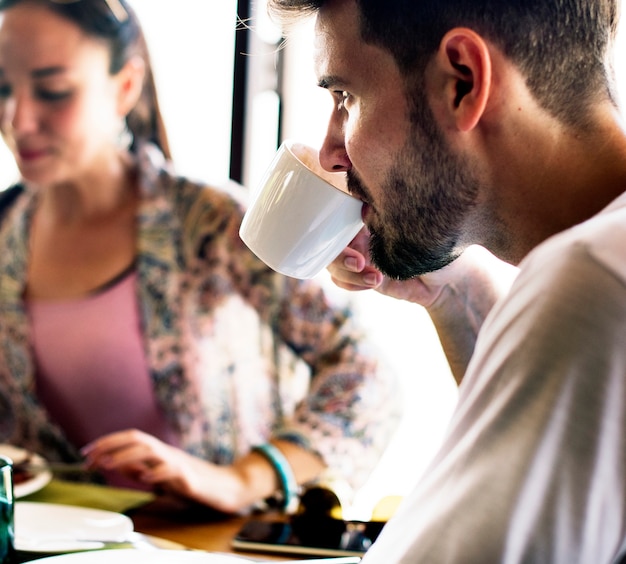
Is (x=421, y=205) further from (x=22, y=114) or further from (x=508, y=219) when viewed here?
(x=22, y=114)

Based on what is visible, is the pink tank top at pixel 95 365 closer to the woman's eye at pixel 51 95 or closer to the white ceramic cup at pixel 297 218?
the woman's eye at pixel 51 95

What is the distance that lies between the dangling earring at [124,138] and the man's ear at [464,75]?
4.13 feet

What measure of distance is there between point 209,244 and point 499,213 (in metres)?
1.06

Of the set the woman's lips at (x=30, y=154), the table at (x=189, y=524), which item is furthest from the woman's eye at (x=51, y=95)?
the table at (x=189, y=524)

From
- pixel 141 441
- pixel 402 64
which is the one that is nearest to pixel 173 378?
pixel 141 441

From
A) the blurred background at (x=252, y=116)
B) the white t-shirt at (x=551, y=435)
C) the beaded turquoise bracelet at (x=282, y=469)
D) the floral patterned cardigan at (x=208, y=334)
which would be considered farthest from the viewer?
the blurred background at (x=252, y=116)

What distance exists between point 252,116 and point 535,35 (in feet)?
6.82

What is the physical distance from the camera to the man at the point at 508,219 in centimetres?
57

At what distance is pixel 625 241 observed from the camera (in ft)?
1.97

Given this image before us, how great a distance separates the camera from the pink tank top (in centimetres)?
180

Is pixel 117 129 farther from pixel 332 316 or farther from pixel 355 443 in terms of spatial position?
pixel 355 443

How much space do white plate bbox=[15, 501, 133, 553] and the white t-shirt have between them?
0.53m

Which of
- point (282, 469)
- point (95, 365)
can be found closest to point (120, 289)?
point (95, 365)

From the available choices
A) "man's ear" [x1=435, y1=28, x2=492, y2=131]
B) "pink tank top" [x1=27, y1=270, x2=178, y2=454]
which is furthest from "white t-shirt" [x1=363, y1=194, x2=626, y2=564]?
"pink tank top" [x1=27, y1=270, x2=178, y2=454]
